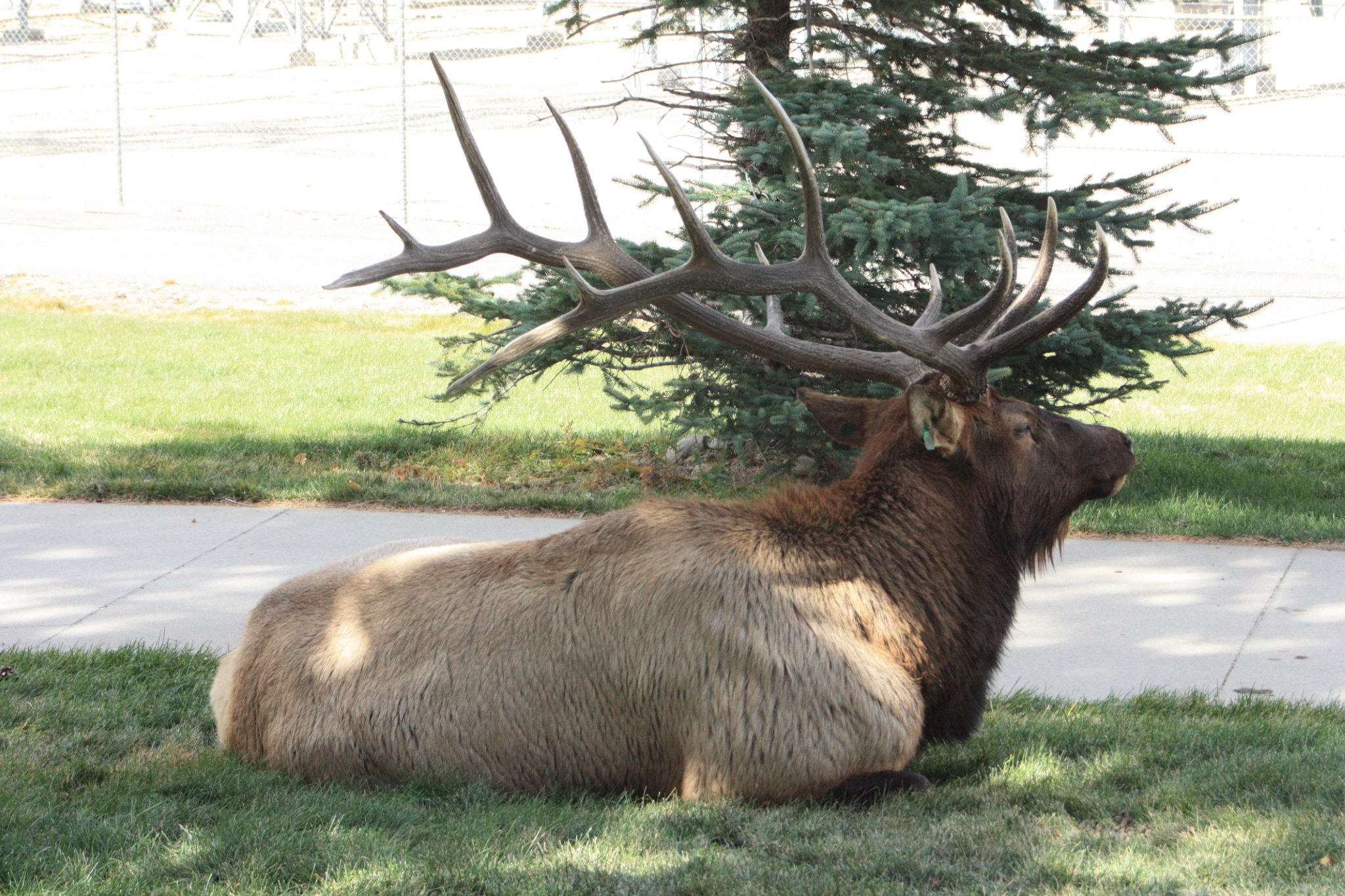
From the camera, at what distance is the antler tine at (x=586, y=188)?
429 cm

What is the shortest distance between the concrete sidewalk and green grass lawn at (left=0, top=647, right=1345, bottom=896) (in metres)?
0.69

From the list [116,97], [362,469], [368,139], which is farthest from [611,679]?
[368,139]

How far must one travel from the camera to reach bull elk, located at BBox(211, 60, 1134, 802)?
4078mm

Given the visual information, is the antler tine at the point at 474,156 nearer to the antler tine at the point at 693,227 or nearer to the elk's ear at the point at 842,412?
the antler tine at the point at 693,227

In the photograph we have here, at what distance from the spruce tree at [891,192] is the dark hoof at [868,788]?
3.36 m

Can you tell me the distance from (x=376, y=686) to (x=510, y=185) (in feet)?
62.7

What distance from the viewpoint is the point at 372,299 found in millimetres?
15859

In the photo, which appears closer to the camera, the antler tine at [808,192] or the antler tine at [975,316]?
the antler tine at [808,192]

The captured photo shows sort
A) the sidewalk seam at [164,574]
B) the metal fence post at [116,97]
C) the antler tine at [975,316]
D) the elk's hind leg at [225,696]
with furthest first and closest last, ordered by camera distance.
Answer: the metal fence post at [116,97] → the sidewalk seam at [164,574] → the elk's hind leg at [225,696] → the antler tine at [975,316]

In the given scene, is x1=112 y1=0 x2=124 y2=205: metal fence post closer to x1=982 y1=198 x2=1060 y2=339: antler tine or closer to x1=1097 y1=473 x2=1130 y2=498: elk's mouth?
x1=982 y1=198 x2=1060 y2=339: antler tine

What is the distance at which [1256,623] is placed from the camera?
→ 19.4 feet

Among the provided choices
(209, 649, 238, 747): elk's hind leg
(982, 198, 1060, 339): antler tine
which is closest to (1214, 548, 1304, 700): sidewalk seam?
(982, 198, 1060, 339): antler tine

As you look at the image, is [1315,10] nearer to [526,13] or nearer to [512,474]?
[526,13]

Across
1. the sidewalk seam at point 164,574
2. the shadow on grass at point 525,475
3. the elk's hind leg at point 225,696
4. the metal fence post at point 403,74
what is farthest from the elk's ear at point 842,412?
the metal fence post at point 403,74
